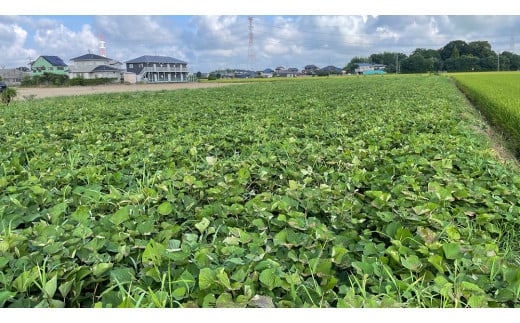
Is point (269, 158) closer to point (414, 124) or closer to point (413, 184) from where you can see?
point (413, 184)

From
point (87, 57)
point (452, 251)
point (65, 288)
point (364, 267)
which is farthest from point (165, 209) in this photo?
point (87, 57)

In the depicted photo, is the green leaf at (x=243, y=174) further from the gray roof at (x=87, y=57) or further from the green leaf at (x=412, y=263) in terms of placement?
the gray roof at (x=87, y=57)

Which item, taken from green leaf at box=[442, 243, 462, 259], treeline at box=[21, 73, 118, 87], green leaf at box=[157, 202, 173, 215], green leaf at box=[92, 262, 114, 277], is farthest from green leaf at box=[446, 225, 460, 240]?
treeline at box=[21, 73, 118, 87]

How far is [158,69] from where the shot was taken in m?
65.7

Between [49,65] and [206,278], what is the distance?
3061 inches

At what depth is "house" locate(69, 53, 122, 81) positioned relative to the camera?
63688 mm

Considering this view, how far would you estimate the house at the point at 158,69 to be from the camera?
6469 cm

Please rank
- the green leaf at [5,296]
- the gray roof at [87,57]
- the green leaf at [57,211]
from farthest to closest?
the gray roof at [87,57], the green leaf at [57,211], the green leaf at [5,296]

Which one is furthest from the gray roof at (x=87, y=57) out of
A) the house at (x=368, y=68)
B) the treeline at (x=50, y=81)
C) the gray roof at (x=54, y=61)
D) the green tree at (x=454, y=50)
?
the green tree at (x=454, y=50)

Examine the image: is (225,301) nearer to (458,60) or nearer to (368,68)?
(458,60)

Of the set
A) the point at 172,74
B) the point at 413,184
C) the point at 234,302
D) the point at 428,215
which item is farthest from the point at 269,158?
the point at 172,74

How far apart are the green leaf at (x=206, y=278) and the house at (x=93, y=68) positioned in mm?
65546

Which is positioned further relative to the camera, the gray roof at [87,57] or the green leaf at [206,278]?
the gray roof at [87,57]

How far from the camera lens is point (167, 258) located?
1.46m
